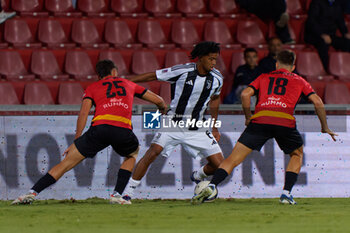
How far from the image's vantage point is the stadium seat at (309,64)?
11.8m

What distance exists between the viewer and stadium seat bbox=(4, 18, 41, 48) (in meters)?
11.7

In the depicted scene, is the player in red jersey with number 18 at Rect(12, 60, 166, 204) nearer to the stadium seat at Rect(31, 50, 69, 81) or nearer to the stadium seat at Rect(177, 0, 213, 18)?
the stadium seat at Rect(31, 50, 69, 81)

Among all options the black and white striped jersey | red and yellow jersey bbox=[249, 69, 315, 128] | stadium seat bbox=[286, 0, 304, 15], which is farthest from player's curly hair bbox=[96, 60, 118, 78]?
stadium seat bbox=[286, 0, 304, 15]

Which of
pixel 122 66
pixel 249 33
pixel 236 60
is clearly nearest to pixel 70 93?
pixel 122 66

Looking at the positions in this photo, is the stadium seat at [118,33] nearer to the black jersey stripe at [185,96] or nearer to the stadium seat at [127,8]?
the stadium seat at [127,8]

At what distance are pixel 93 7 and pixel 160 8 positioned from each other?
1.16m

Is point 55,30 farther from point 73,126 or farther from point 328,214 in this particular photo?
point 328,214

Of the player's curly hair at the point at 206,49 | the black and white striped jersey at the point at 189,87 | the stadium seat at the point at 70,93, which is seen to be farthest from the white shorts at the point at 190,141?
the stadium seat at the point at 70,93

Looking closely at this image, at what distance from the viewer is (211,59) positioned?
7.39 metres

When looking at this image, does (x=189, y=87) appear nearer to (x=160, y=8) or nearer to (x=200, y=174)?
(x=200, y=174)

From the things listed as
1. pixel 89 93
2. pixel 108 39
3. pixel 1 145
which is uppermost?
pixel 108 39

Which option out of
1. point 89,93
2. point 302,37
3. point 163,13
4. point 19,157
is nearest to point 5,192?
point 19,157

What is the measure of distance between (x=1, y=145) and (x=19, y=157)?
25 cm

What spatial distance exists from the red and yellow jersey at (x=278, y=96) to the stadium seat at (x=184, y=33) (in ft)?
16.7
